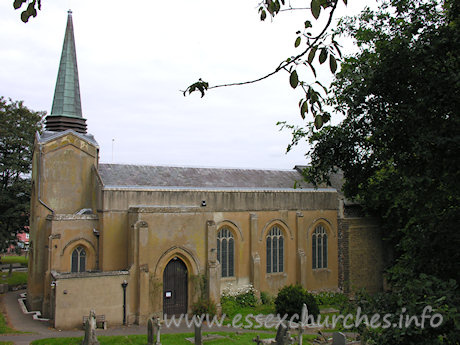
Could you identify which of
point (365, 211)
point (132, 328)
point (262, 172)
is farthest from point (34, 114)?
point (365, 211)

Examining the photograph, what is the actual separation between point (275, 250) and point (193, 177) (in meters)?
6.58

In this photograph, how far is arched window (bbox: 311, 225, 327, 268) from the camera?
26250 mm

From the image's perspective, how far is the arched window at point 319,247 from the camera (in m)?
26.2

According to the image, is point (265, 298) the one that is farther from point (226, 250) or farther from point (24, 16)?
point (24, 16)

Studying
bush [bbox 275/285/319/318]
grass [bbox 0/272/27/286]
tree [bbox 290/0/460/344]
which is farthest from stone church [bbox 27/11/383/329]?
tree [bbox 290/0/460/344]

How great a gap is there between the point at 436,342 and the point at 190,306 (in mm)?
16035

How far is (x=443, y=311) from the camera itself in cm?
554

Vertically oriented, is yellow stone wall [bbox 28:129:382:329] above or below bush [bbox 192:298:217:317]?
above

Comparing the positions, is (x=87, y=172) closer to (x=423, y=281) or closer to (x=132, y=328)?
(x=132, y=328)

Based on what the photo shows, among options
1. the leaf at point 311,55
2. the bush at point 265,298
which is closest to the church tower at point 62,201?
the bush at point 265,298

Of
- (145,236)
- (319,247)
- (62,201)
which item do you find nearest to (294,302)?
(145,236)

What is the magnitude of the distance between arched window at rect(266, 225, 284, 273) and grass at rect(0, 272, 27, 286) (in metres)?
17.1

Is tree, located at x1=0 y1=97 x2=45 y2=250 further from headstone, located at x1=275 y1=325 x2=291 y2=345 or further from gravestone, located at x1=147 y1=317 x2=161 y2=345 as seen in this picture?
headstone, located at x1=275 y1=325 x2=291 y2=345

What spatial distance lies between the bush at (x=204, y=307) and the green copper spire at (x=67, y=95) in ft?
38.3
